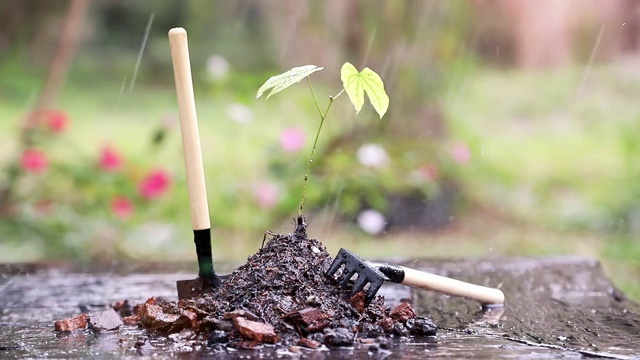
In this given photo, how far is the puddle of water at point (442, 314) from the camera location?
1582mm

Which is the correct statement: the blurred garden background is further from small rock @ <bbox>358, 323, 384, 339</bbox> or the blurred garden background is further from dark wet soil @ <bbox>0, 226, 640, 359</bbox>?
small rock @ <bbox>358, 323, 384, 339</bbox>

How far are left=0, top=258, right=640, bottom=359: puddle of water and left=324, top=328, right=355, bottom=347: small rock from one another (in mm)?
23

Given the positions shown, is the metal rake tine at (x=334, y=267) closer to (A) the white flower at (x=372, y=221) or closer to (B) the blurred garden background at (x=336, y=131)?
(B) the blurred garden background at (x=336, y=131)

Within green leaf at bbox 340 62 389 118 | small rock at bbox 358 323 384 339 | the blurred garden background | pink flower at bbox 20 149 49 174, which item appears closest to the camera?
small rock at bbox 358 323 384 339

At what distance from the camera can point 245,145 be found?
19.1ft

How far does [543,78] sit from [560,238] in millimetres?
1590

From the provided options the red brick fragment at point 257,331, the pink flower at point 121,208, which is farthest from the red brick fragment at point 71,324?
the pink flower at point 121,208

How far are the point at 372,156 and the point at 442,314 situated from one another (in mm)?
2630

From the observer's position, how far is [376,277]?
5.58 feet

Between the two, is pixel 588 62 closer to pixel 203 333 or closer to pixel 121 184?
pixel 121 184

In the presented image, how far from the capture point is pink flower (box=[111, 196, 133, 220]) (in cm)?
447

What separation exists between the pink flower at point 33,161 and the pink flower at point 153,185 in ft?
1.85

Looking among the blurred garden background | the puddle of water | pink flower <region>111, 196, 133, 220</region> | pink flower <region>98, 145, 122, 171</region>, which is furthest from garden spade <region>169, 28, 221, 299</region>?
pink flower <region>98, 145, 122, 171</region>

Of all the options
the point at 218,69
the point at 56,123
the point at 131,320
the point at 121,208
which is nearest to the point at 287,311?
the point at 131,320
